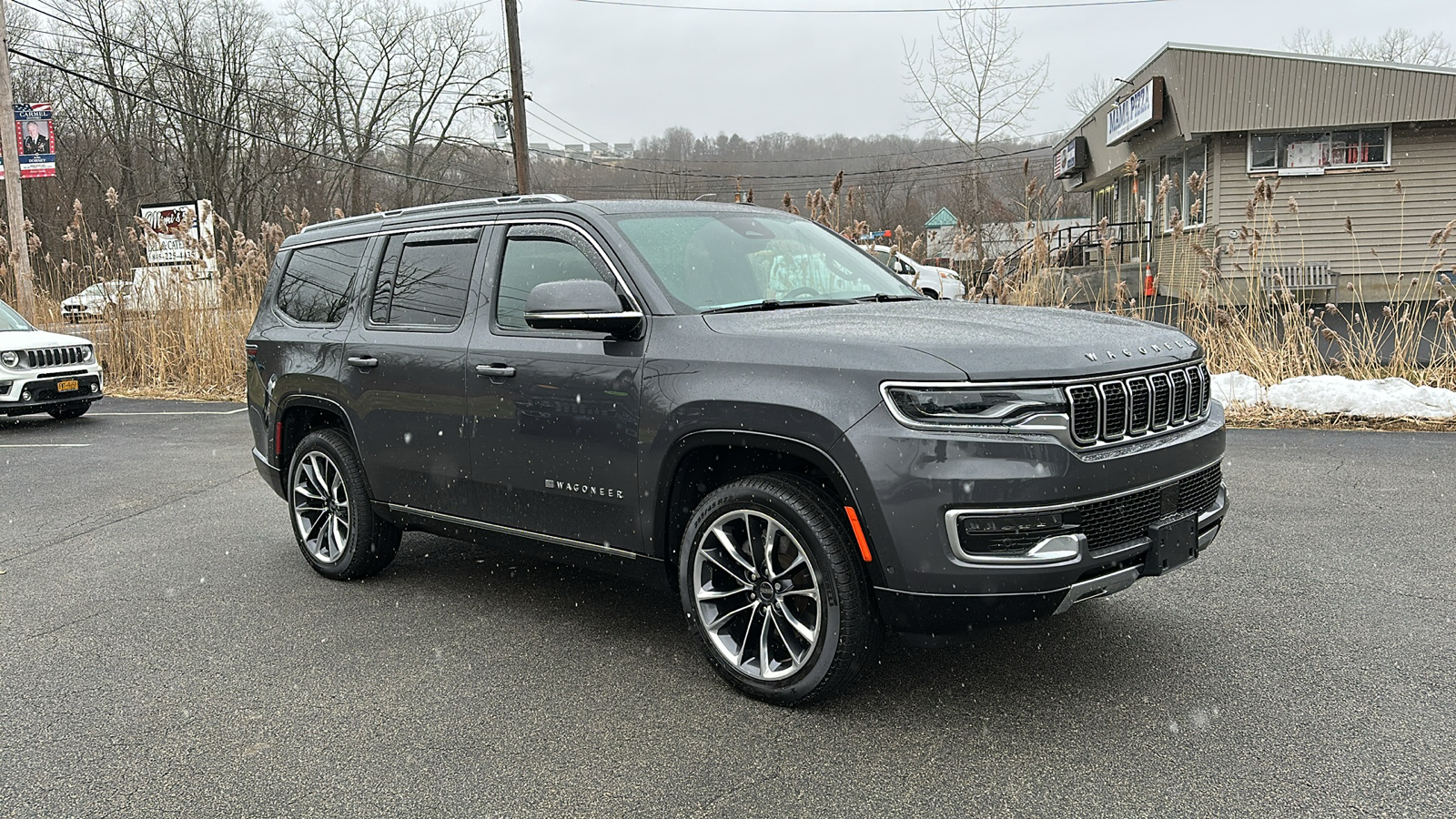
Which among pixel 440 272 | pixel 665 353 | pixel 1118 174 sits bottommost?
pixel 665 353

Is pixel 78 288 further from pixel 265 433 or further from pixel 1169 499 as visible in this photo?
pixel 1169 499

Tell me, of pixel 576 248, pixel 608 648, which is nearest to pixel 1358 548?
pixel 608 648

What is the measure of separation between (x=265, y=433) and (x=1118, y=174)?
29586 millimetres

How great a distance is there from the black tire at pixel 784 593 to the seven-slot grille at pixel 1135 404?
839 mm

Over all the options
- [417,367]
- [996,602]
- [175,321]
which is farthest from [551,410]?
[175,321]

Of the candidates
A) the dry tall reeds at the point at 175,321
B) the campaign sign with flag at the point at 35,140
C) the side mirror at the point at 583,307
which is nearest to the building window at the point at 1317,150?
the dry tall reeds at the point at 175,321

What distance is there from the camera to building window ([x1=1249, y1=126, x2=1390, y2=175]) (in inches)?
861

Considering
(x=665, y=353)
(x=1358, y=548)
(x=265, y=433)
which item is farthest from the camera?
(x=265, y=433)

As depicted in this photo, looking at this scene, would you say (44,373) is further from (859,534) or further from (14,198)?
(859,534)

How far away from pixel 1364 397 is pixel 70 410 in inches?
571

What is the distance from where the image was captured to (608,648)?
4.30 metres

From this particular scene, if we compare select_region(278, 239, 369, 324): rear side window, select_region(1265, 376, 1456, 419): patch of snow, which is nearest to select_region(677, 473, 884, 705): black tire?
select_region(278, 239, 369, 324): rear side window

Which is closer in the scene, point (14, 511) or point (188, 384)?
point (14, 511)

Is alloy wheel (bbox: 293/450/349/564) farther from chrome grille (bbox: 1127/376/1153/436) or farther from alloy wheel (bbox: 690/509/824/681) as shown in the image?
chrome grille (bbox: 1127/376/1153/436)
